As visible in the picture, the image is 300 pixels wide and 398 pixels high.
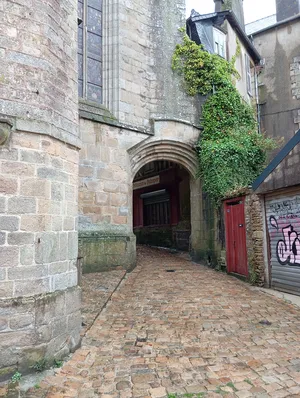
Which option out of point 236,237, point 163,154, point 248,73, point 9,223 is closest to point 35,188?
point 9,223

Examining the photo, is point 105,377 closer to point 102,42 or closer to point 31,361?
point 31,361

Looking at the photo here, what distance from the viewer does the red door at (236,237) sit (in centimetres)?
803

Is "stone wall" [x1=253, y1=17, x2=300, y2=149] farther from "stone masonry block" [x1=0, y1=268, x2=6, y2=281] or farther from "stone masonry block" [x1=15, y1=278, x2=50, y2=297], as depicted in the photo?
"stone masonry block" [x1=0, y1=268, x2=6, y2=281]

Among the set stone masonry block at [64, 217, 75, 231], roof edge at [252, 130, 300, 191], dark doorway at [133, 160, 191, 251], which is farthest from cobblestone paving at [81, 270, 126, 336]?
dark doorway at [133, 160, 191, 251]

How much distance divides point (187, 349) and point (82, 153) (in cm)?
615

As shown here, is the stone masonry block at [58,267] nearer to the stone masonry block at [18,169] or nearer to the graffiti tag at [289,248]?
the stone masonry block at [18,169]

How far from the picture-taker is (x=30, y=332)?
3.21m

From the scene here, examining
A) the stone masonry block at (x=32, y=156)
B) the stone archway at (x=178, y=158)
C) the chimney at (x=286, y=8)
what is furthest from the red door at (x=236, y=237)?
the chimney at (x=286, y=8)

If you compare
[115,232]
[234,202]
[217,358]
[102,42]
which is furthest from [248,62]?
[217,358]

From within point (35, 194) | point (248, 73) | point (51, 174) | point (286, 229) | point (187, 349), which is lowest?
point (187, 349)

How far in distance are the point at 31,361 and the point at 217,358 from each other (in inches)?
78.5

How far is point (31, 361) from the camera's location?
3.18 m

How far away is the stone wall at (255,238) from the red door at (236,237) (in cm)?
26

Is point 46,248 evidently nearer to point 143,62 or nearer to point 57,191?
point 57,191
